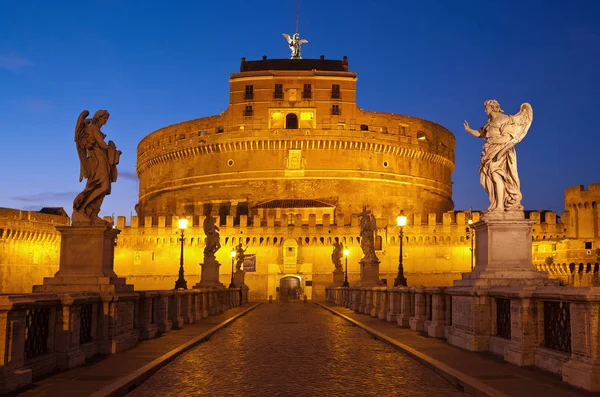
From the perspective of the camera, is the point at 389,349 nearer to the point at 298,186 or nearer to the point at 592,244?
the point at 592,244

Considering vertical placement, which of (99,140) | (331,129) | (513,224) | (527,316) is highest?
(331,129)

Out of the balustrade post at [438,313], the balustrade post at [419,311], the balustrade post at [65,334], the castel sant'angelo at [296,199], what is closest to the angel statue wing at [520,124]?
the balustrade post at [438,313]

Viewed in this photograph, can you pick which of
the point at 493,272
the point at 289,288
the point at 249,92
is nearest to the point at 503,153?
the point at 493,272

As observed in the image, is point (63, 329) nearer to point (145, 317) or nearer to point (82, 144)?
point (82, 144)

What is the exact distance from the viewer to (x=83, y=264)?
1084 centimetres

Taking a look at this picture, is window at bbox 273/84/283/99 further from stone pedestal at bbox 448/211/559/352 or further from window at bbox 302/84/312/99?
stone pedestal at bbox 448/211/559/352

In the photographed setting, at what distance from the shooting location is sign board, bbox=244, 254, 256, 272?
202 ft

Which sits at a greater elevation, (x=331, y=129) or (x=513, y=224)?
(x=331, y=129)

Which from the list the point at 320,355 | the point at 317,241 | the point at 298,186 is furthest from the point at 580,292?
the point at 298,186

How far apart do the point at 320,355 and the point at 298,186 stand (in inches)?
2440

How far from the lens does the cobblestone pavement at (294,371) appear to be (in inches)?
299

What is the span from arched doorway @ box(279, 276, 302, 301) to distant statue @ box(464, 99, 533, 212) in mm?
51618

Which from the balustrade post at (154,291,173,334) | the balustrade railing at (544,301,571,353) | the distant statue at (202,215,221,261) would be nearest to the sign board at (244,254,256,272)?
the distant statue at (202,215,221,261)

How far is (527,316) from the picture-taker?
8.52 metres
